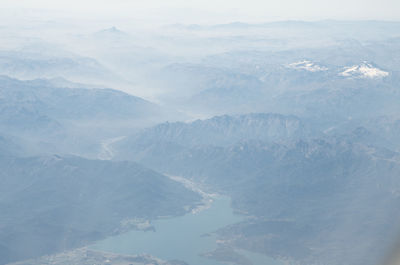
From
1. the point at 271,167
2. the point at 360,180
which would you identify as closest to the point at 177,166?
the point at 271,167

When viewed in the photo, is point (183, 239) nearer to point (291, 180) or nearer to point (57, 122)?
point (291, 180)

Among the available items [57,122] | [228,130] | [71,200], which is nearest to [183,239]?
[71,200]

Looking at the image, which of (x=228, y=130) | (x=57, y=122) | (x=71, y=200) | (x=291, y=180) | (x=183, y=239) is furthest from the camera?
(x=57, y=122)

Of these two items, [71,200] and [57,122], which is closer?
[71,200]

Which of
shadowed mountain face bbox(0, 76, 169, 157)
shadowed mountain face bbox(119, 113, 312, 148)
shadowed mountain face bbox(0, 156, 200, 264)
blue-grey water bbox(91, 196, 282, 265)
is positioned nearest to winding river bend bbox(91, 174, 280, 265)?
blue-grey water bbox(91, 196, 282, 265)

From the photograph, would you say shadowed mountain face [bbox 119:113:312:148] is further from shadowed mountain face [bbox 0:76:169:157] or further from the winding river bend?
the winding river bend

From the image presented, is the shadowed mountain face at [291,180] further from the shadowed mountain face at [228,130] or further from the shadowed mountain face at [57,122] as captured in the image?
the shadowed mountain face at [57,122]

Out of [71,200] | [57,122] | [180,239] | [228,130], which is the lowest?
[57,122]

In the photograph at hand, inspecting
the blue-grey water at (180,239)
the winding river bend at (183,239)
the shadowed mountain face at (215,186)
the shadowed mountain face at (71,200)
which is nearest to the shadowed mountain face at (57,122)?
the shadowed mountain face at (215,186)
